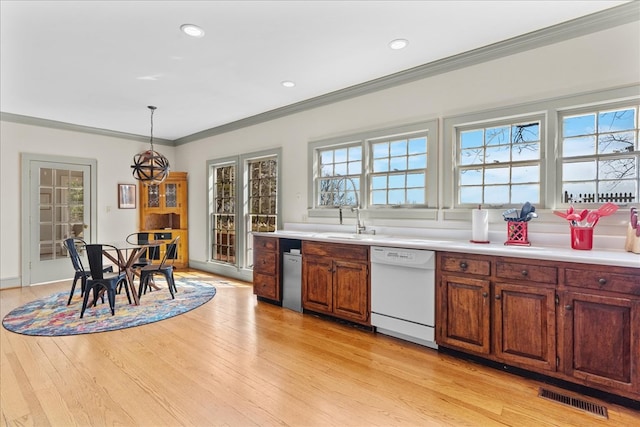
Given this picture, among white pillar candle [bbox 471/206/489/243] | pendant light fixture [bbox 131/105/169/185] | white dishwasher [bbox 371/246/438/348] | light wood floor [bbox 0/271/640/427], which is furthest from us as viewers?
pendant light fixture [bbox 131/105/169/185]

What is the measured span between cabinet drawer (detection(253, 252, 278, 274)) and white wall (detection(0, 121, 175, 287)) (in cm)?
366

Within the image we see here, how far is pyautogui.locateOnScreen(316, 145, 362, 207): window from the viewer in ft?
14.0

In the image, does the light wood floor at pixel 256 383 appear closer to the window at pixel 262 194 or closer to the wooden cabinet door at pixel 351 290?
the wooden cabinet door at pixel 351 290

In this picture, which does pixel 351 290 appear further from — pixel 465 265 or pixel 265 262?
pixel 265 262

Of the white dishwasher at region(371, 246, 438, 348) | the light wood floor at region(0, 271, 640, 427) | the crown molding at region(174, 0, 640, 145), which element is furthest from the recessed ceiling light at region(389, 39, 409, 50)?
the light wood floor at region(0, 271, 640, 427)

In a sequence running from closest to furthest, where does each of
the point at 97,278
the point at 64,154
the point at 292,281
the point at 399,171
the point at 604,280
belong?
the point at 604,280
the point at 97,278
the point at 399,171
the point at 292,281
the point at 64,154

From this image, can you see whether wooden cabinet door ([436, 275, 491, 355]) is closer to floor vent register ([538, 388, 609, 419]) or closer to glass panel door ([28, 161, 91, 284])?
floor vent register ([538, 388, 609, 419])

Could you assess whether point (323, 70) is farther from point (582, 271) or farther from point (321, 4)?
point (582, 271)

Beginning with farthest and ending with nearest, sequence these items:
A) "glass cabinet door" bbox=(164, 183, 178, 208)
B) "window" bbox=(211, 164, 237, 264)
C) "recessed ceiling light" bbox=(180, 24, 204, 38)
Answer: "glass cabinet door" bbox=(164, 183, 178, 208) < "window" bbox=(211, 164, 237, 264) < "recessed ceiling light" bbox=(180, 24, 204, 38)

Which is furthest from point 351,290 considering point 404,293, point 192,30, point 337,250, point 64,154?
point 64,154

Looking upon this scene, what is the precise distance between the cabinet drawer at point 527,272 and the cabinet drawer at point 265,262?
2579 millimetres

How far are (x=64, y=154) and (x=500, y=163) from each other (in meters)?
6.79

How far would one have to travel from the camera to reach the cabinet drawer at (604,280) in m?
2.06

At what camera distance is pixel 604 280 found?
7.03 ft
